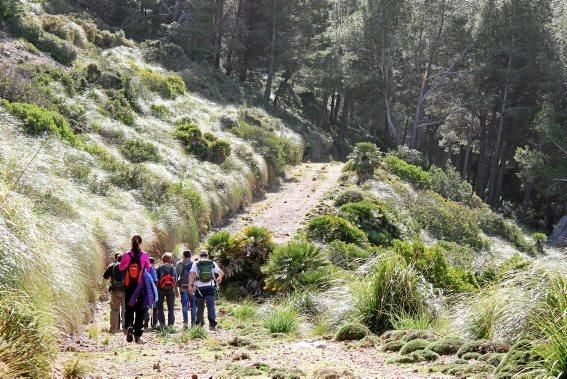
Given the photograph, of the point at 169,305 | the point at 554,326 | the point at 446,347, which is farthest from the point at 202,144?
the point at 554,326

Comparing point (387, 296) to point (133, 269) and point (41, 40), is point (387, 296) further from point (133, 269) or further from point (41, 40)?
point (41, 40)

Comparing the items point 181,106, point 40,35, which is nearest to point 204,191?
point 181,106

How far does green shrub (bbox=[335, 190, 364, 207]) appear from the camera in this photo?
23.7 metres

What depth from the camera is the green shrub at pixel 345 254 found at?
1552 cm

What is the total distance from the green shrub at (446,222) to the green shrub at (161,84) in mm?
12003

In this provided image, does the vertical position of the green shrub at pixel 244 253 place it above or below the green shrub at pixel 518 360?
below

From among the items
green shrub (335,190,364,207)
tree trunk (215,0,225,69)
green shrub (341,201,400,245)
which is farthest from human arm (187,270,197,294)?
tree trunk (215,0,225,69)

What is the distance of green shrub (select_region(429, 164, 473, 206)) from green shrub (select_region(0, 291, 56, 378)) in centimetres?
2701

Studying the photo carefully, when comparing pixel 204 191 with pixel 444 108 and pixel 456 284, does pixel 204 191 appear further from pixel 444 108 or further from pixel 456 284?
pixel 444 108

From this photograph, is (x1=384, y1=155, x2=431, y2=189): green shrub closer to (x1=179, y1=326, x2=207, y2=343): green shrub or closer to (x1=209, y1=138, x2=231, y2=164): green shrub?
(x1=209, y1=138, x2=231, y2=164): green shrub

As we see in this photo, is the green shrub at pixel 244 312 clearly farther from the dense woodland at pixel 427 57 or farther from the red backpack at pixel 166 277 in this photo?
the dense woodland at pixel 427 57

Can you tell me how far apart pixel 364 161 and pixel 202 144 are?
7518 millimetres

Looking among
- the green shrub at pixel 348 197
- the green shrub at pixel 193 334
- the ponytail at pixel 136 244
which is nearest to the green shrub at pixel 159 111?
the green shrub at pixel 348 197

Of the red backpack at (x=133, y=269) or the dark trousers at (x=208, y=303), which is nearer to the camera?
the red backpack at (x=133, y=269)
